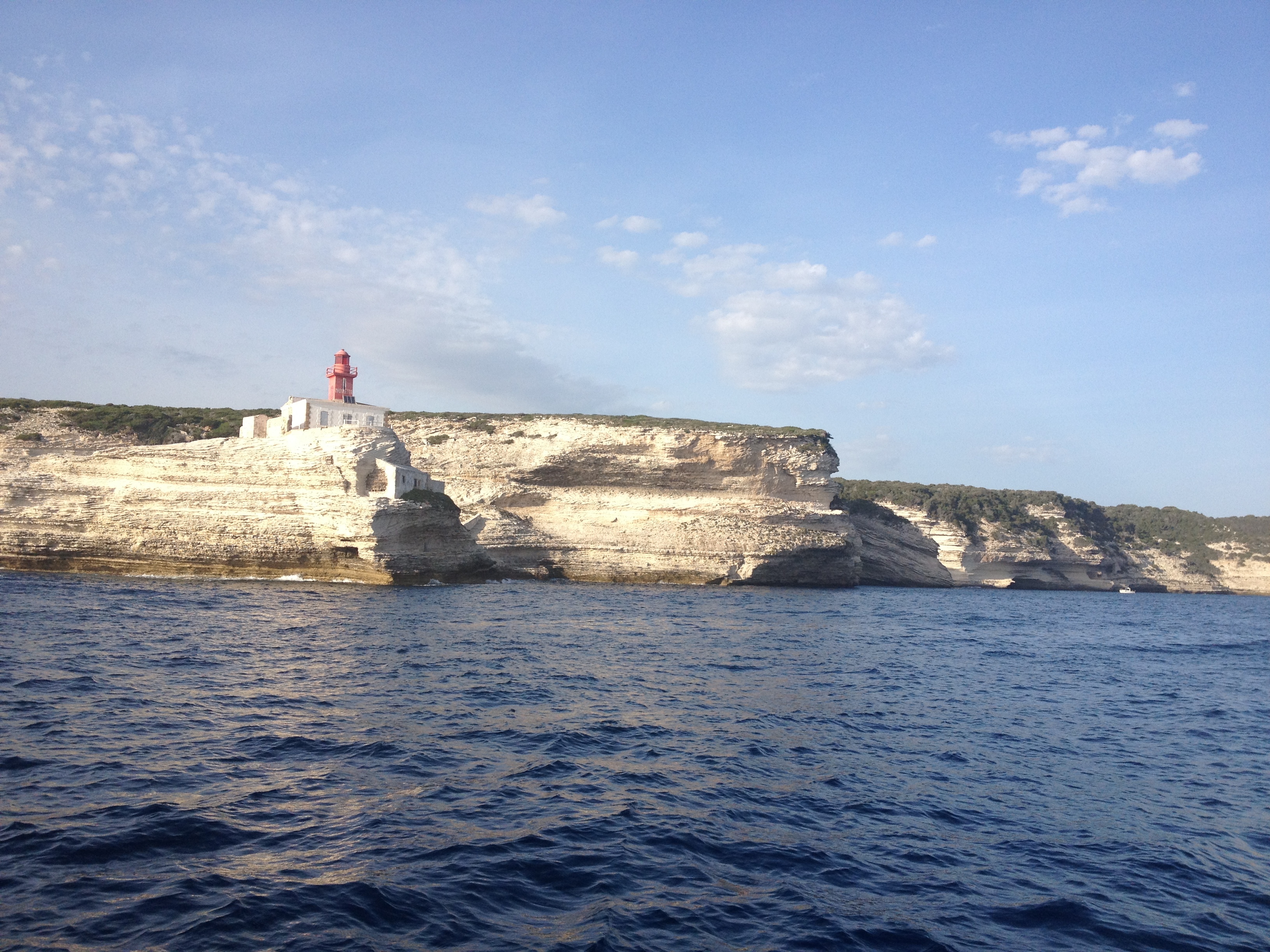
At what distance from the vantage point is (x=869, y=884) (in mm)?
6758

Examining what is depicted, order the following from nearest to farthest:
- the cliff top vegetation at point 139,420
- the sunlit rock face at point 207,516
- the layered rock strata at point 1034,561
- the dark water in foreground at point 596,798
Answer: the dark water in foreground at point 596,798 < the sunlit rock face at point 207,516 < the cliff top vegetation at point 139,420 < the layered rock strata at point 1034,561

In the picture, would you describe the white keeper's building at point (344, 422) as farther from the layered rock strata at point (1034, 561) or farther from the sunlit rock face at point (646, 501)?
the layered rock strata at point (1034, 561)

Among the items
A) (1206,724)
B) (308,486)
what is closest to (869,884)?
(1206,724)

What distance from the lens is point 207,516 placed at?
101 ft

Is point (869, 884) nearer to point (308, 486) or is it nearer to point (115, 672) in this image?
point (115, 672)

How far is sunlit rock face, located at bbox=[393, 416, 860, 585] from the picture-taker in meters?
42.5

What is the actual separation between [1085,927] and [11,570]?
124ft

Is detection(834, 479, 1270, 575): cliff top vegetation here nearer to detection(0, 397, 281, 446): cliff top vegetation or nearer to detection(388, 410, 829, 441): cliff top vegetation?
detection(388, 410, 829, 441): cliff top vegetation

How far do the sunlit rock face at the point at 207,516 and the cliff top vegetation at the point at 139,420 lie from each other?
343 inches

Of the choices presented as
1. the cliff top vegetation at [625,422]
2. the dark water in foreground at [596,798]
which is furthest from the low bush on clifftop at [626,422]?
the dark water in foreground at [596,798]

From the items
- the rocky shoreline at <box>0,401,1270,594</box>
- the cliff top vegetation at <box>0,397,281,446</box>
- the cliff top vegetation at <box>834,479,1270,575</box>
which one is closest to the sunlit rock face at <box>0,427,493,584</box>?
the rocky shoreline at <box>0,401,1270,594</box>

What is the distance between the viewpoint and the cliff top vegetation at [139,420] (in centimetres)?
3966

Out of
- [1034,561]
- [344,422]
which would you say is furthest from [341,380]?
[1034,561]

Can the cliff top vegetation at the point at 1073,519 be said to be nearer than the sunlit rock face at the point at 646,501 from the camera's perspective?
No
